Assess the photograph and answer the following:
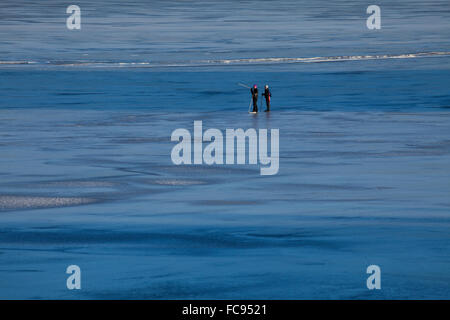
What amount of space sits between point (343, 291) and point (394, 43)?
59.1 meters

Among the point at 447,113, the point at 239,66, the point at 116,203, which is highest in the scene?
the point at 239,66

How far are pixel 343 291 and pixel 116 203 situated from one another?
6.01 metres

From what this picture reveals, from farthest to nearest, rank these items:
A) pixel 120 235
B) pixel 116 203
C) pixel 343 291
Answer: pixel 116 203
pixel 120 235
pixel 343 291

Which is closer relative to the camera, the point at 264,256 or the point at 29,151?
the point at 264,256

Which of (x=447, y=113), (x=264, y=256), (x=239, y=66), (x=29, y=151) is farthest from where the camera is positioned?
(x=239, y=66)

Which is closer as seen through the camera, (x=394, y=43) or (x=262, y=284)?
(x=262, y=284)

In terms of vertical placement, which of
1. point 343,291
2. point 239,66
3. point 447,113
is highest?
point 239,66

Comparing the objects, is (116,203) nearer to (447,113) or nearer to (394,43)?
(447,113)

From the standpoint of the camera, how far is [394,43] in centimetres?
6862

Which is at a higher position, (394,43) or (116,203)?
(394,43)

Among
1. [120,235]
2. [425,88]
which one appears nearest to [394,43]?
[425,88]

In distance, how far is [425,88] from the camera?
4097 cm

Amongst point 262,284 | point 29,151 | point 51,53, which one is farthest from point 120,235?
point 51,53

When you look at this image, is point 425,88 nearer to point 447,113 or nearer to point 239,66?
point 447,113
